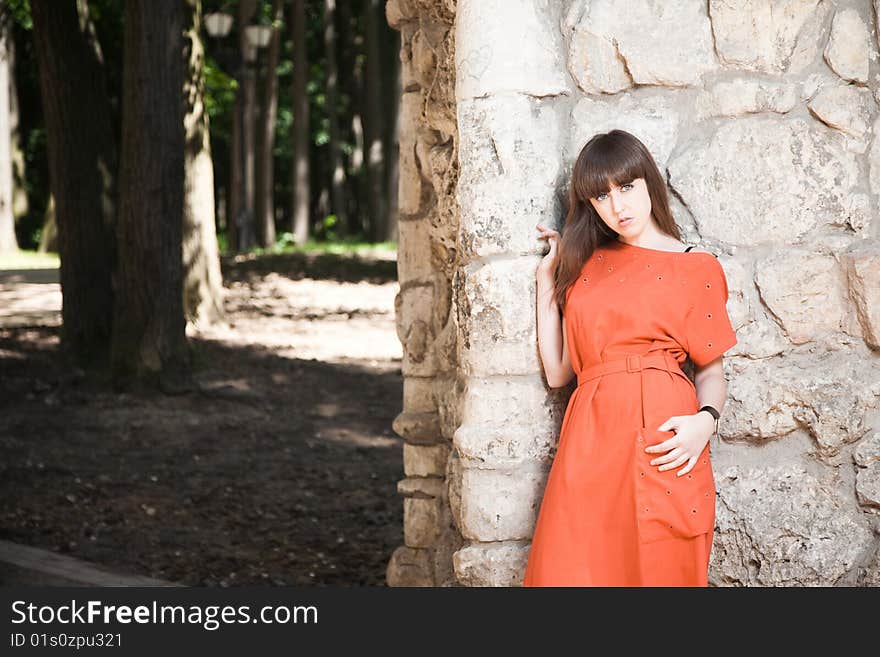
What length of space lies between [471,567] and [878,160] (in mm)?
1618

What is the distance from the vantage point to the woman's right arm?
9.54 feet

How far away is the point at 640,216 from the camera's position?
9.01 feet

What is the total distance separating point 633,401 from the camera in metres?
2.65

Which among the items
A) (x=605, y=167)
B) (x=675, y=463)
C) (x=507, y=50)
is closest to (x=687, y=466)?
(x=675, y=463)

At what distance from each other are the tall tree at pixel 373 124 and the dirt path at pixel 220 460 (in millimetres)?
11514

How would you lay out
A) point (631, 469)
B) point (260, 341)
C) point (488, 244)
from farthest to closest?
point (260, 341)
point (488, 244)
point (631, 469)

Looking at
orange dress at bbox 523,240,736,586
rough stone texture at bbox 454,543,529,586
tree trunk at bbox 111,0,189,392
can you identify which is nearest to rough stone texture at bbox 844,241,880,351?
orange dress at bbox 523,240,736,586

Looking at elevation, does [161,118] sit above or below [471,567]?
above

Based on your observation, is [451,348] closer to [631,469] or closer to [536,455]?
[536,455]

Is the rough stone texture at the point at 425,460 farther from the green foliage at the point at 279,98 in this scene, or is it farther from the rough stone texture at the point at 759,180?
the green foliage at the point at 279,98

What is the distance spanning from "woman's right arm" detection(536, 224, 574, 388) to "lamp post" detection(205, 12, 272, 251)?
13735 millimetres

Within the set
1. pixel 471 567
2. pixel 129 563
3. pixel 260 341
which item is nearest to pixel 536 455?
pixel 471 567

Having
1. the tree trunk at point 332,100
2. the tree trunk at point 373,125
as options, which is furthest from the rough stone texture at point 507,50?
the tree trunk at point 332,100

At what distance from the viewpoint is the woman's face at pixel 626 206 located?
8.91 feet
